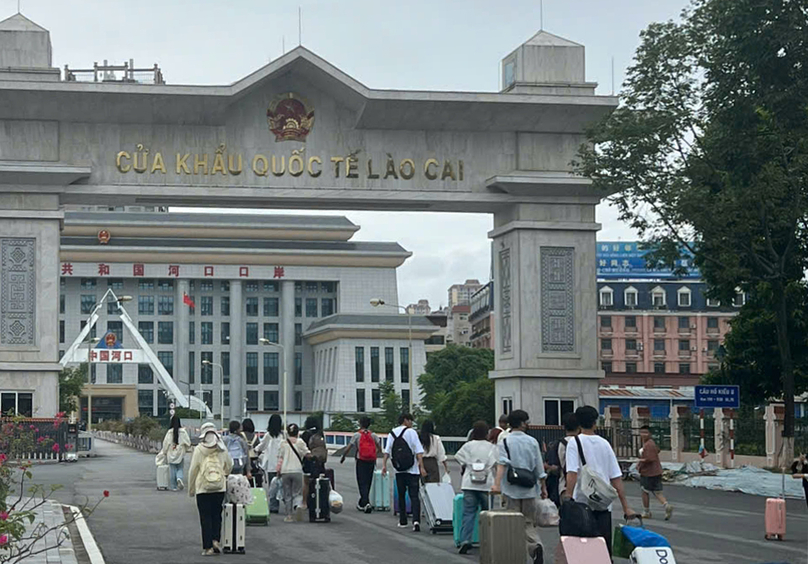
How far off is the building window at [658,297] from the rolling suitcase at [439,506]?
95.0 metres

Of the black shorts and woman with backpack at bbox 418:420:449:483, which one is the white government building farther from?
woman with backpack at bbox 418:420:449:483

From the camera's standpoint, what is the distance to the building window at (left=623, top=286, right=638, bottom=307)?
366ft

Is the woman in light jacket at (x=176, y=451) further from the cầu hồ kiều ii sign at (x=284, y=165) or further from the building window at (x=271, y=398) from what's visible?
the building window at (x=271, y=398)

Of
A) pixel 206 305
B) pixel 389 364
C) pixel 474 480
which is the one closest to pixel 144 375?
pixel 206 305

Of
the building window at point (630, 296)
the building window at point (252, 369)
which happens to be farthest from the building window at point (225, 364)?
the building window at point (630, 296)

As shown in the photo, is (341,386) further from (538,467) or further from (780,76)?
(538,467)

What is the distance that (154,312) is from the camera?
131875 millimetres

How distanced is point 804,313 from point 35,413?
22.7 metres

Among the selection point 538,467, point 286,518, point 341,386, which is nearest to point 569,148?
point 286,518

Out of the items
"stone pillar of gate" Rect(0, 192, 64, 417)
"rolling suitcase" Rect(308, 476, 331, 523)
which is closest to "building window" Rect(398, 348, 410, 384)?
"stone pillar of gate" Rect(0, 192, 64, 417)

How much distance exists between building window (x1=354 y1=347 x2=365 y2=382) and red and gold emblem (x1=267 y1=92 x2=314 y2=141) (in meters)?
84.7

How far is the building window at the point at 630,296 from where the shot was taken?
366 feet

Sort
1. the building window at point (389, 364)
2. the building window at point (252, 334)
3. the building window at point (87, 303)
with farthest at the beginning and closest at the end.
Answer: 1. the building window at point (252, 334)
2. the building window at point (87, 303)
3. the building window at point (389, 364)

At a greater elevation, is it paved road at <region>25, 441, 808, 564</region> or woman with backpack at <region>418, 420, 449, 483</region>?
woman with backpack at <region>418, 420, 449, 483</region>
